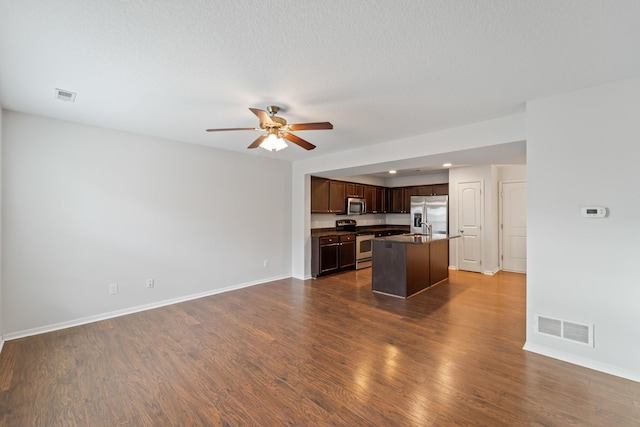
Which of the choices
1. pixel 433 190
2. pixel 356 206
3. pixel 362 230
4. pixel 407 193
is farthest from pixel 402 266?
pixel 407 193

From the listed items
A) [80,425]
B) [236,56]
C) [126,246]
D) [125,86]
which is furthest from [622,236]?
[126,246]

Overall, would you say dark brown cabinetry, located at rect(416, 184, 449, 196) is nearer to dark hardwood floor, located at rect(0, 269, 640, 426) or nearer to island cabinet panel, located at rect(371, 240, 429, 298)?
island cabinet panel, located at rect(371, 240, 429, 298)

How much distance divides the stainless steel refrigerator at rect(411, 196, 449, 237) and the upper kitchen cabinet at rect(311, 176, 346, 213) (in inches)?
79.8

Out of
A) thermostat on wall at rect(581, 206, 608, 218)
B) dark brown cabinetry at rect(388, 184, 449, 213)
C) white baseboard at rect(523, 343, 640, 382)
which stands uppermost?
dark brown cabinetry at rect(388, 184, 449, 213)

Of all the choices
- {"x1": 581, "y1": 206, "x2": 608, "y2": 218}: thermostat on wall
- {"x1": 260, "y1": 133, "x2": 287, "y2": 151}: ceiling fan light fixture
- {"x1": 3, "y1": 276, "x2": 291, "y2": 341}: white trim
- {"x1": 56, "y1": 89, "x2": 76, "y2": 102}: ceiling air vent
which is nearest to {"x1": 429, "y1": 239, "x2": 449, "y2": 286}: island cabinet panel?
{"x1": 581, "y1": 206, "x2": 608, "y2": 218}: thermostat on wall

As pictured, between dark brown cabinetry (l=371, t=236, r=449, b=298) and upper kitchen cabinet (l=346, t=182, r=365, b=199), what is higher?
upper kitchen cabinet (l=346, t=182, r=365, b=199)

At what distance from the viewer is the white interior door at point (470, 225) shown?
6.20m

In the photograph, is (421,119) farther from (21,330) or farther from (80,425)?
(21,330)

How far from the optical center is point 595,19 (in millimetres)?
1624

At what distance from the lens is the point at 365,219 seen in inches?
314

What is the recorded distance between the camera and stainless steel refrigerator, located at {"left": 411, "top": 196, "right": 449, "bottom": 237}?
684 cm

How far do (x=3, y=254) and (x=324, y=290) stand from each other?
13.4 ft

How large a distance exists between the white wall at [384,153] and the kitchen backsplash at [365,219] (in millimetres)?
757

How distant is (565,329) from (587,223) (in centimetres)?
100
